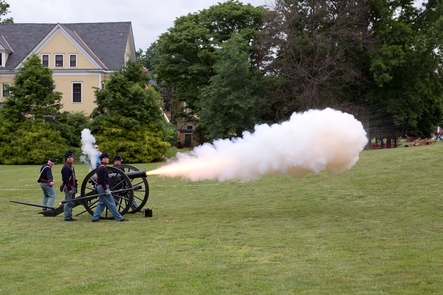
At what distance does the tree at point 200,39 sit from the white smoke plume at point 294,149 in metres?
40.7

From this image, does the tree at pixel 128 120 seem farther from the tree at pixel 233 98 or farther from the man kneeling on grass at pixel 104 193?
the man kneeling on grass at pixel 104 193

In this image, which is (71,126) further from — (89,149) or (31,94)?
(89,149)

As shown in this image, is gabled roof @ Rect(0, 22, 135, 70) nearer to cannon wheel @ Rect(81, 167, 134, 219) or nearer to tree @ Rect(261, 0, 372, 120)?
tree @ Rect(261, 0, 372, 120)

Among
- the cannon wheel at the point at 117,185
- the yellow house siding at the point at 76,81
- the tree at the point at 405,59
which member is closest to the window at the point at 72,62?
the yellow house siding at the point at 76,81

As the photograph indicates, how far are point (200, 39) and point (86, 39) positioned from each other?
14.9m

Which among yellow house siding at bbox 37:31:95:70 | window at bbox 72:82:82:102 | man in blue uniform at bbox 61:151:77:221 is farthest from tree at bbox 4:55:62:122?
man in blue uniform at bbox 61:151:77:221

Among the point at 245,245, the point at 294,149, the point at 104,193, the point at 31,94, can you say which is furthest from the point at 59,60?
the point at 245,245

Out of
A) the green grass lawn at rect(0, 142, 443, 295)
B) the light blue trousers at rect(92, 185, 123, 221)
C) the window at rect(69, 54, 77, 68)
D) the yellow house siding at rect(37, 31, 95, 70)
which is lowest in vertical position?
the green grass lawn at rect(0, 142, 443, 295)

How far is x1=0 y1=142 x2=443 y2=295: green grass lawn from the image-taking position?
9.60 meters

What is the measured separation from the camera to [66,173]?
18000 mm

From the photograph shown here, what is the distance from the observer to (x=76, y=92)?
64938 millimetres

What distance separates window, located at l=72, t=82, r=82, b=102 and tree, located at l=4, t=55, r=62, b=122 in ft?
48.5

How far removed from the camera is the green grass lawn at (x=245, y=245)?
9602 millimetres

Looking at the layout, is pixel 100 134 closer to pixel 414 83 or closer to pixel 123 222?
pixel 414 83
